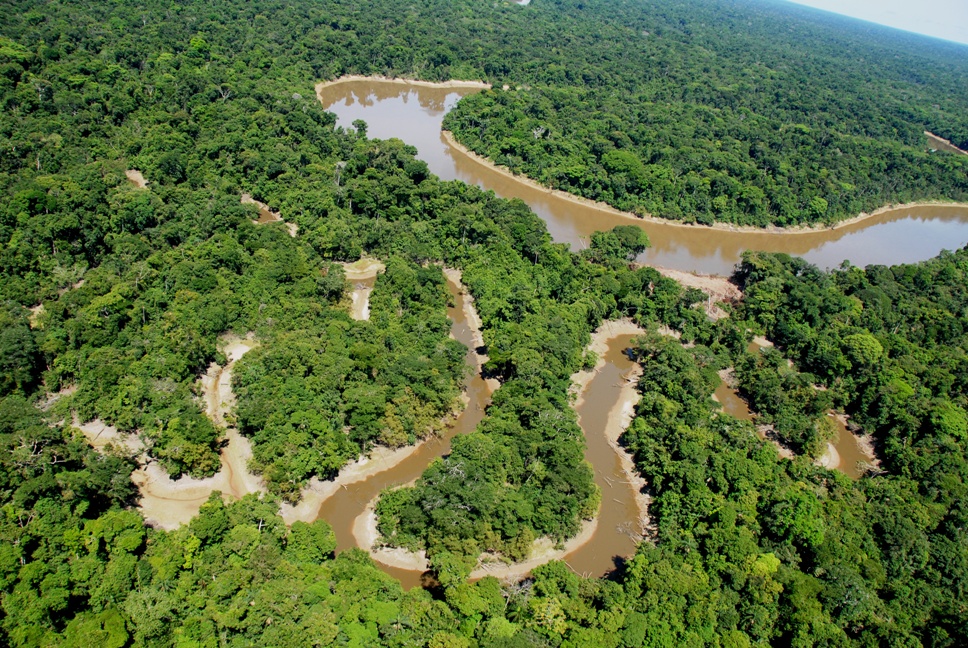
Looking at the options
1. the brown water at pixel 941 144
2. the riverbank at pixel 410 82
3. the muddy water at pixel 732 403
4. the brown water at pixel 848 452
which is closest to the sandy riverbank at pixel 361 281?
the muddy water at pixel 732 403

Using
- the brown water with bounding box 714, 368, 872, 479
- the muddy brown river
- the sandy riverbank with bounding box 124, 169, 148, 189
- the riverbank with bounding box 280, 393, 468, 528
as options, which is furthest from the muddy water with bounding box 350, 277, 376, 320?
the brown water with bounding box 714, 368, 872, 479

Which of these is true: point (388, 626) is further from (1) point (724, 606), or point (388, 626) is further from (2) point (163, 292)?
(2) point (163, 292)

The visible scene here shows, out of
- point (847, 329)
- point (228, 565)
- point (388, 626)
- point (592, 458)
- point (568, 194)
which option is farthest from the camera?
point (568, 194)

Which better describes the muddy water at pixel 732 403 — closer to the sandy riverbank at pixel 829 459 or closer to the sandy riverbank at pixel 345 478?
the sandy riverbank at pixel 829 459

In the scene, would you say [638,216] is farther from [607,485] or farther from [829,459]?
[607,485]

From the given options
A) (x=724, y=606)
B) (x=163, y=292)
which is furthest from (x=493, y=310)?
(x=724, y=606)
